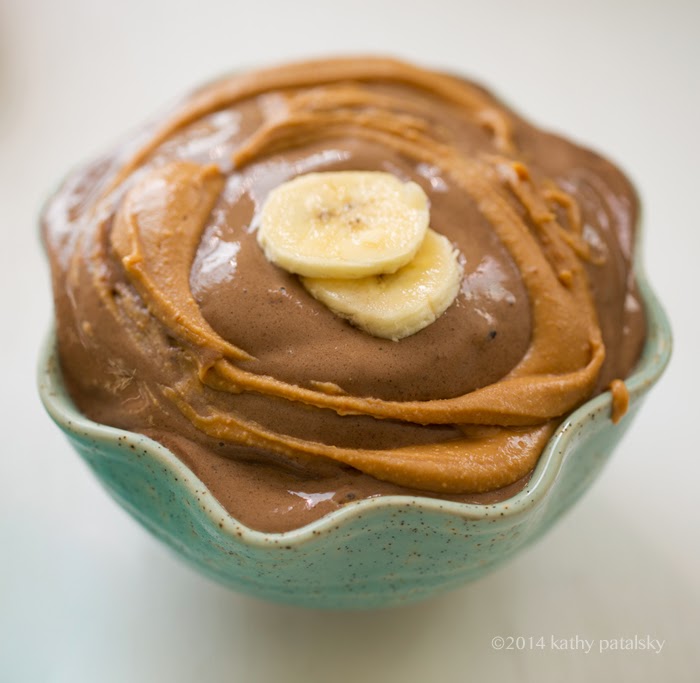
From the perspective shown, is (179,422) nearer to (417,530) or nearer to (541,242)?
(417,530)

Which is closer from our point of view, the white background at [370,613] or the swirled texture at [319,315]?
the swirled texture at [319,315]

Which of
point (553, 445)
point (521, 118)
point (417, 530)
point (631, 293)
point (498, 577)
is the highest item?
point (521, 118)

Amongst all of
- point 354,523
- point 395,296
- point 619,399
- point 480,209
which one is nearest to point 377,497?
point 354,523

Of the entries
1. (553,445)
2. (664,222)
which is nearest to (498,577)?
(553,445)

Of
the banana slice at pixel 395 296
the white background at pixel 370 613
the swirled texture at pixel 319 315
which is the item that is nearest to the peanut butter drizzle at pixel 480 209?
the swirled texture at pixel 319 315

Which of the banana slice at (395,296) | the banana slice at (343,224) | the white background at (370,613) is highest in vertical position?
the banana slice at (343,224)

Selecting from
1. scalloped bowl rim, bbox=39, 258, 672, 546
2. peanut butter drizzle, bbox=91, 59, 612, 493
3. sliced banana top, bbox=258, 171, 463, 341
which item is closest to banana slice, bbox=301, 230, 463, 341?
sliced banana top, bbox=258, 171, 463, 341

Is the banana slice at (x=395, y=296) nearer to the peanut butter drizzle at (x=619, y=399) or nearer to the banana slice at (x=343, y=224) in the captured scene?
the banana slice at (x=343, y=224)

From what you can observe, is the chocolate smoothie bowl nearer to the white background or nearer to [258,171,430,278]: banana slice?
[258,171,430,278]: banana slice
